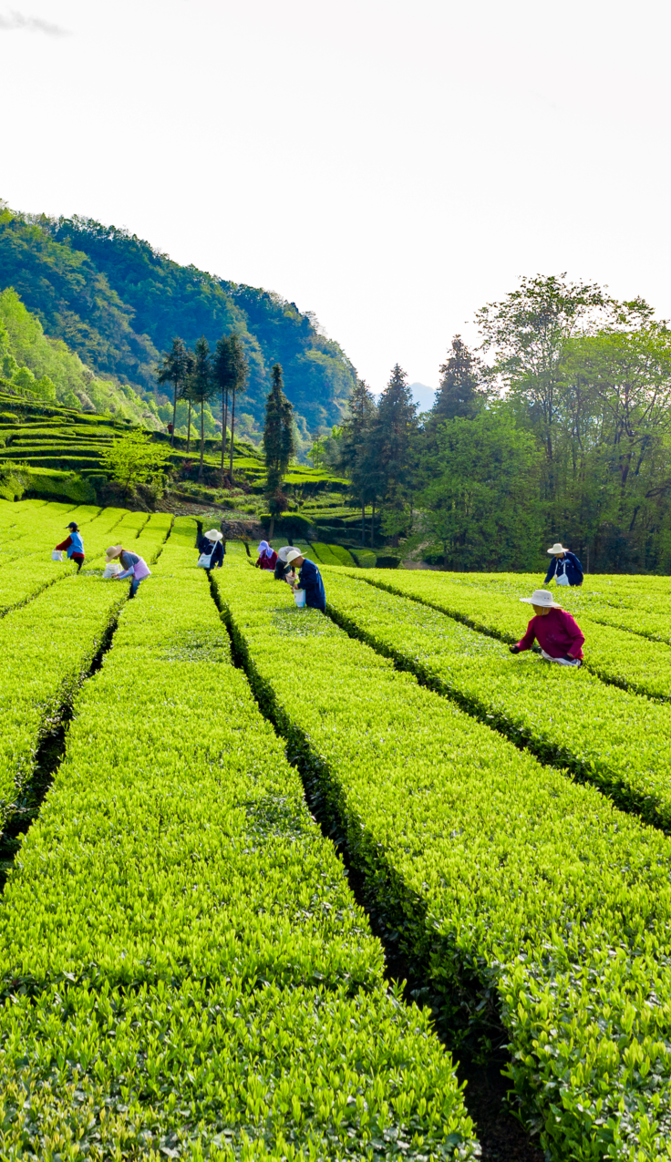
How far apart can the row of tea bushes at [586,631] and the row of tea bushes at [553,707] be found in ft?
2.40

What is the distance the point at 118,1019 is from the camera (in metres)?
3.32

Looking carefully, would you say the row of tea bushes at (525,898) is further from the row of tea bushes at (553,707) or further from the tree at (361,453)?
the tree at (361,453)

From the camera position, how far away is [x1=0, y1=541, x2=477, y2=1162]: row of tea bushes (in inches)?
109

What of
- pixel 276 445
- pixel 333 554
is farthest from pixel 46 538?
pixel 276 445

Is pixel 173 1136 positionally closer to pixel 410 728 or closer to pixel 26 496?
pixel 410 728

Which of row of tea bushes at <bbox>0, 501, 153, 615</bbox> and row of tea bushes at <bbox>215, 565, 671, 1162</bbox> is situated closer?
row of tea bushes at <bbox>215, 565, 671, 1162</bbox>

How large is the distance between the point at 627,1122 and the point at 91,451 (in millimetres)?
67264

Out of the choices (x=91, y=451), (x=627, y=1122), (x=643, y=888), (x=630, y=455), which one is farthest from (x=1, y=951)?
(x=91, y=451)

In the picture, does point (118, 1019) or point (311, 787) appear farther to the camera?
point (311, 787)

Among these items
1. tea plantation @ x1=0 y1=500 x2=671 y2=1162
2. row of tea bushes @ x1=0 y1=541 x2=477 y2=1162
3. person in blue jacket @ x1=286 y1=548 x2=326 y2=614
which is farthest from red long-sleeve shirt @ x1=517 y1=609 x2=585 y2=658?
row of tea bushes @ x1=0 y1=541 x2=477 y2=1162

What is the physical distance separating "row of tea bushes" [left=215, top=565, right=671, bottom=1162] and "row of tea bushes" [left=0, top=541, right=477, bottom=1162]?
0.53 meters

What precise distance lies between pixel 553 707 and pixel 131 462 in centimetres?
5634

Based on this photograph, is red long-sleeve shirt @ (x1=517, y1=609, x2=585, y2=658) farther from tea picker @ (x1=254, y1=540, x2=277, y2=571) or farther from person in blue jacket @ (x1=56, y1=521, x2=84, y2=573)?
person in blue jacket @ (x1=56, y1=521, x2=84, y2=573)

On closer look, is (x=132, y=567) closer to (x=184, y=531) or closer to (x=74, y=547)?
(x=74, y=547)
